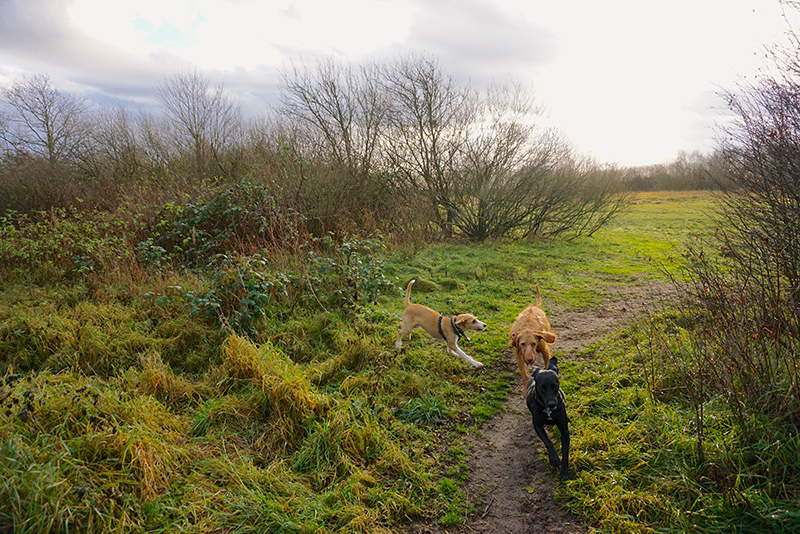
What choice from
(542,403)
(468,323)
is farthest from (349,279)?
(542,403)

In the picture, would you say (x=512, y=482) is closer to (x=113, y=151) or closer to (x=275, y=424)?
(x=275, y=424)

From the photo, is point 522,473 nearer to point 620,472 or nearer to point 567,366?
point 620,472

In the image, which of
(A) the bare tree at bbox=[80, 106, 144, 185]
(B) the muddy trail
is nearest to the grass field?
(B) the muddy trail

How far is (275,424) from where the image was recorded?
378cm

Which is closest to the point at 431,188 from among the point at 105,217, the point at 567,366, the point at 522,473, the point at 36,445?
the point at 105,217

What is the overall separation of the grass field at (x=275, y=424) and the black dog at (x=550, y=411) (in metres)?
0.17

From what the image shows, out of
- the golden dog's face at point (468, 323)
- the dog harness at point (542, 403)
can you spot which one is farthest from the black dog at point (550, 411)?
the golden dog's face at point (468, 323)

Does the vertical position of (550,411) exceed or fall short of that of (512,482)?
it exceeds it

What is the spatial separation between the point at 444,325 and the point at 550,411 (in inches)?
92.6

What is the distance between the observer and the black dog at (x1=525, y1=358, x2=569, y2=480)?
3.42 metres

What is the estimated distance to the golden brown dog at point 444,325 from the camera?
5656mm

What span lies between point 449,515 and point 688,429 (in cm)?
207

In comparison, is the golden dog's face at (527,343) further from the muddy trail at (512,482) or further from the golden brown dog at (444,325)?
the golden brown dog at (444,325)

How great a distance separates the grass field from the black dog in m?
0.17
